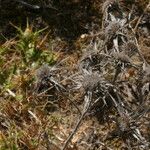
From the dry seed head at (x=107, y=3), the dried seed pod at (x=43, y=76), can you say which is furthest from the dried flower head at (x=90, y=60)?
the dry seed head at (x=107, y=3)

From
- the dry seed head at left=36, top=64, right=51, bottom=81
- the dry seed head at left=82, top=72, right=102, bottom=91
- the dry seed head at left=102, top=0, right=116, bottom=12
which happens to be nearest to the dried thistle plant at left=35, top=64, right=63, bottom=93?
the dry seed head at left=36, top=64, right=51, bottom=81

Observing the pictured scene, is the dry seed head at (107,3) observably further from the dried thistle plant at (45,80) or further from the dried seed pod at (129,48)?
the dried thistle plant at (45,80)

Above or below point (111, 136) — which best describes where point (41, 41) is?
above

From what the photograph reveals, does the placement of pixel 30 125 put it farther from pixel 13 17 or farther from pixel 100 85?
pixel 13 17

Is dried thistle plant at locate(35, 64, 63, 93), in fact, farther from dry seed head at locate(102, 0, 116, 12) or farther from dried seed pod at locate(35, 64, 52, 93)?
dry seed head at locate(102, 0, 116, 12)

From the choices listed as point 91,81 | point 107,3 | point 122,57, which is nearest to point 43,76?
point 91,81

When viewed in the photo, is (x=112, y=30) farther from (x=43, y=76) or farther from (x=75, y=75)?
(x=43, y=76)

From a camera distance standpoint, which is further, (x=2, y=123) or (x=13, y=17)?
(x=13, y=17)

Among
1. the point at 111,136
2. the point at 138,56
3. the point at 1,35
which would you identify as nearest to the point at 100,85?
the point at 111,136
